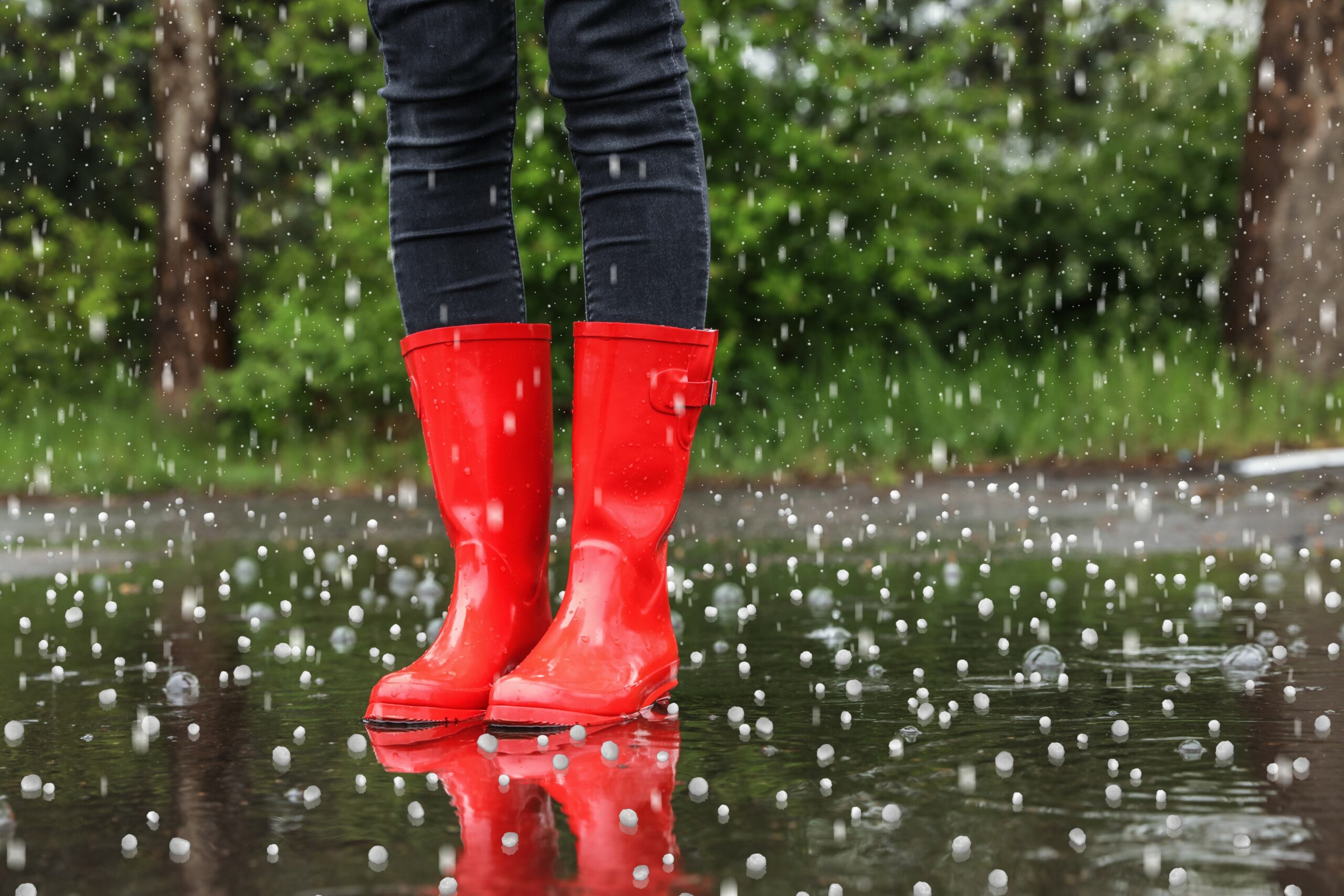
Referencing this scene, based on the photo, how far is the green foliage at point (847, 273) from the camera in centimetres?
721

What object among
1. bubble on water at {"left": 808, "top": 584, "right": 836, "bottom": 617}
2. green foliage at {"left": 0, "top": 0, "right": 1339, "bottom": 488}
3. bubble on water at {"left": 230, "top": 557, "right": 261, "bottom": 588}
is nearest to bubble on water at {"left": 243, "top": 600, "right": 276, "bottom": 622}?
bubble on water at {"left": 230, "top": 557, "right": 261, "bottom": 588}

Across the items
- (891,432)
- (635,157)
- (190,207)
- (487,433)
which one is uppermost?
(190,207)

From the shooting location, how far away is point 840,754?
5.43ft

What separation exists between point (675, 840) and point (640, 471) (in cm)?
91

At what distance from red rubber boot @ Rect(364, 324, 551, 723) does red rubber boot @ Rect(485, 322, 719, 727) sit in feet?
0.25

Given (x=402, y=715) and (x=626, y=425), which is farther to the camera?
(x=626, y=425)

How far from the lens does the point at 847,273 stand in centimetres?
852

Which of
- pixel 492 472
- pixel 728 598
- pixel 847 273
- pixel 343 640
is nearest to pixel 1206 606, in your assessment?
pixel 728 598

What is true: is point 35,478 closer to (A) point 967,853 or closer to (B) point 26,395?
(B) point 26,395

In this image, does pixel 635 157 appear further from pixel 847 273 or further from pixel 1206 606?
pixel 847 273

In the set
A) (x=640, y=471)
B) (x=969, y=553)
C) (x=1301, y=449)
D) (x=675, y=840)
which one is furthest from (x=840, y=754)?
(x=1301, y=449)

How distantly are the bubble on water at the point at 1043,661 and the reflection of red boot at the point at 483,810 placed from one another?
0.83 meters

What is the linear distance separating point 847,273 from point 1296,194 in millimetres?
2377

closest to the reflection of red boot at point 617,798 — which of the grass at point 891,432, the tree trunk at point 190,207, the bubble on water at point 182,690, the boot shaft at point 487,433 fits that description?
the boot shaft at point 487,433
